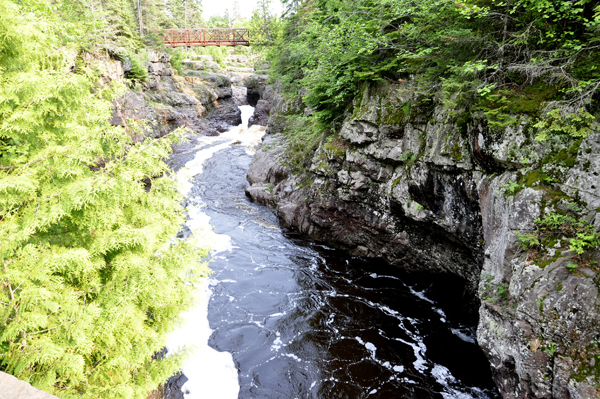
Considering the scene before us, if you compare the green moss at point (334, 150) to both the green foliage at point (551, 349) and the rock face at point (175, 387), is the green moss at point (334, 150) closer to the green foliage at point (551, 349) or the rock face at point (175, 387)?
the green foliage at point (551, 349)

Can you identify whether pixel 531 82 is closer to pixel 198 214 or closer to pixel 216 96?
A: pixel 198 214

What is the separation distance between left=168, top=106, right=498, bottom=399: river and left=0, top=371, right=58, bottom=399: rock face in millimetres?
3349

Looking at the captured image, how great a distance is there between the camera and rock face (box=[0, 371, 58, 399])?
254cm

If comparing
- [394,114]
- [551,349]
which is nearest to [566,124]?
[551,349]

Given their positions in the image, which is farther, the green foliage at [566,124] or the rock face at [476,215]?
the green foliage at [566,124]

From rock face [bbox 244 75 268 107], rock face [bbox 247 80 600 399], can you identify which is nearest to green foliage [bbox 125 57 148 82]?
rock face [bbox 244 75 268 107]

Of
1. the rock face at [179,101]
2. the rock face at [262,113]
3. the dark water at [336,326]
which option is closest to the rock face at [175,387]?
the dark water at [336,326]

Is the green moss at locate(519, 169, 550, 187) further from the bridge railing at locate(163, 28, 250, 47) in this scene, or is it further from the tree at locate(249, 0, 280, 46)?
the bridge railing at locate(163, 28, 250, 47)

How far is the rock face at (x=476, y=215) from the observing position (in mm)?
5230

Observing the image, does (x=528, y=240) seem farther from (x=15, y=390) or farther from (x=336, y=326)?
(x=15, y=390)

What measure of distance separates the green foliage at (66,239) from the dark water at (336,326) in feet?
12.9

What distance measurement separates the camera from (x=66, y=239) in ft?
16.5

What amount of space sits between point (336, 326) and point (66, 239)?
307 inches

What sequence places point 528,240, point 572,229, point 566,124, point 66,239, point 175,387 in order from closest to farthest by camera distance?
point 66,239 < point 572,229 < point 566,124 < point 528,240 < point 175,387
